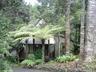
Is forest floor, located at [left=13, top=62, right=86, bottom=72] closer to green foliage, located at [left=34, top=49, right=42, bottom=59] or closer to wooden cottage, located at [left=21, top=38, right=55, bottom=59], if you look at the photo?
green foliage, located at [left=34, top=49, right=42, bottom=59]

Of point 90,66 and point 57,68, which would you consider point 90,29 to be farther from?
point 57,68

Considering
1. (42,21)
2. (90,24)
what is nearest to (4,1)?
(90,24)

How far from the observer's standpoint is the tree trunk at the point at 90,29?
13859 millimetres

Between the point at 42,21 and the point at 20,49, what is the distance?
11.1 feet

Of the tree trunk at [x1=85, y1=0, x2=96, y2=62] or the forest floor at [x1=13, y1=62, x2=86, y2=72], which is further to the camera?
the tree trunk at [x1=85, y1=0, x2=96, y2=62]

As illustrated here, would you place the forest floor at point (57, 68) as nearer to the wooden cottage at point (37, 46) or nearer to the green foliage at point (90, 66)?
the green foliage at point (90, 66)

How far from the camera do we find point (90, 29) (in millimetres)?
13938

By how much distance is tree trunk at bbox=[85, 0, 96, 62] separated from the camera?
13.9 m

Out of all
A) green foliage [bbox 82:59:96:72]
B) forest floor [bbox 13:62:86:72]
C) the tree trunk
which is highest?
the tree trunk

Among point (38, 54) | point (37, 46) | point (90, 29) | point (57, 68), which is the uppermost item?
point (90, 29)

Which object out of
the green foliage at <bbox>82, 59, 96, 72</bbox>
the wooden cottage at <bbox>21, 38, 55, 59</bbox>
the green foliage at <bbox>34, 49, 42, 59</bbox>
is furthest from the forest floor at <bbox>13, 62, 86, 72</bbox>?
the wooden cottage at <bbox>21, 38, 55, 59</bbox>

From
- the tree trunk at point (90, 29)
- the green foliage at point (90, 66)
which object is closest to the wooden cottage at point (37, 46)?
the tree trunk at point (90, 29)

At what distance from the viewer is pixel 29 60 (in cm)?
1575

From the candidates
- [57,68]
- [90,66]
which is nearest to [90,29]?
[90,66]
